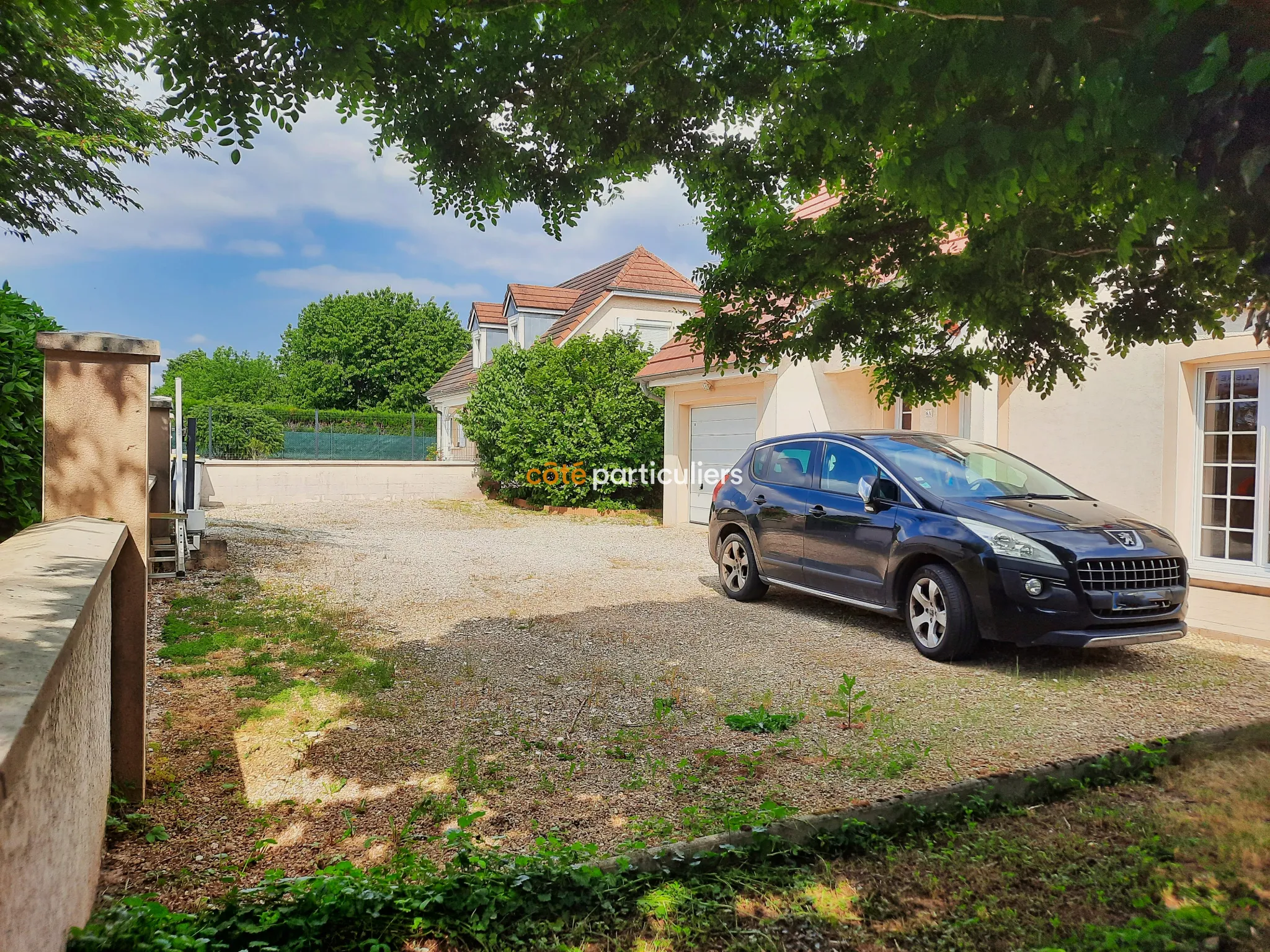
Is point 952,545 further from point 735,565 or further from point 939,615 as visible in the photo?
point 735,565

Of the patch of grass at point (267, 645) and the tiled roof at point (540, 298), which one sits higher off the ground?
the tiled roof at point (540, 298)

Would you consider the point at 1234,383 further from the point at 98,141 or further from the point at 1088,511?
the point at 98,141

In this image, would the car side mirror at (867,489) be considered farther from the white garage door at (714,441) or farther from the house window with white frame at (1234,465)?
the white garage door at (714,441)

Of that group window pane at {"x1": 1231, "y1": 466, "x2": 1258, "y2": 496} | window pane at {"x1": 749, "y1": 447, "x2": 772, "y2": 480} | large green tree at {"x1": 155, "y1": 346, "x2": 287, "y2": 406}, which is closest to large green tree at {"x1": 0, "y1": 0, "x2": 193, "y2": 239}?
window pane at {"x1": 749, "y1": 447, "x2": 772, "y2": 480}

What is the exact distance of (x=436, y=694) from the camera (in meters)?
5.38

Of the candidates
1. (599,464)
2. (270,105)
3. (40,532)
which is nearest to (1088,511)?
(270,105)

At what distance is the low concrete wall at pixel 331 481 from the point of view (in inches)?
797

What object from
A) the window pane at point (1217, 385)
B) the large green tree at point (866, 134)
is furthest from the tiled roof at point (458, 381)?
the large green tree at point (866, 134)

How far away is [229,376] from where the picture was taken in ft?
225

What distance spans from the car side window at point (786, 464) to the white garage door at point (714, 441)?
6.28 m

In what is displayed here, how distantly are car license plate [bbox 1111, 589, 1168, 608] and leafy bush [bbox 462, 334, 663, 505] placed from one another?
13861 millimetres

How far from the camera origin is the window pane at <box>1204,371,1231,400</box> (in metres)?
7.78

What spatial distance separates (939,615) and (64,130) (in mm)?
15244

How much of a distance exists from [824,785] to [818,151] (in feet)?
11.0
